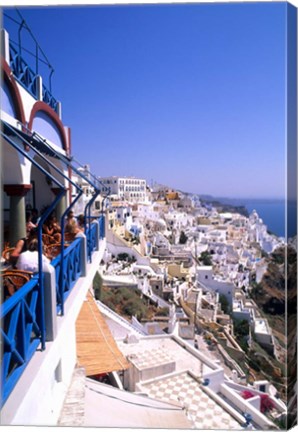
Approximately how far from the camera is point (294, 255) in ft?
7.23

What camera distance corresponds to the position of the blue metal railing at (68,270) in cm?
148

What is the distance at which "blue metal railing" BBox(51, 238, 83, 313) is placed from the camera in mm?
1477

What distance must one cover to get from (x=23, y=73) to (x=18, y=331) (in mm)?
1747

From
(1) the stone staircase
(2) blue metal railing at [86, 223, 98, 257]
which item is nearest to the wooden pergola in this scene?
(1) the stone staircase

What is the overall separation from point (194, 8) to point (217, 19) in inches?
8.6

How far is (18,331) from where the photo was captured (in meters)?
1.07

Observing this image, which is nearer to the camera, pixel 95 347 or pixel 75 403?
pixel 75 403

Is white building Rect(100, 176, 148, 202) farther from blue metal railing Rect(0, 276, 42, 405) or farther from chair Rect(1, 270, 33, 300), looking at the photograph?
blue metal railing Rect(0, 276, 42, 405)

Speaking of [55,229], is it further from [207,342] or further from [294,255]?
[207,342]

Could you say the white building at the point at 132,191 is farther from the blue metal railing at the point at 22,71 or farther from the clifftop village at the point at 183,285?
the blue metal railing at the point at 22,71

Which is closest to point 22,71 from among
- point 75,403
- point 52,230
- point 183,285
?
point 52,230

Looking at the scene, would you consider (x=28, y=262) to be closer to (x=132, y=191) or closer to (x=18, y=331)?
(x=18, y=331)

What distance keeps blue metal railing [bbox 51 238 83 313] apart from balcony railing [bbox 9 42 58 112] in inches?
43.7

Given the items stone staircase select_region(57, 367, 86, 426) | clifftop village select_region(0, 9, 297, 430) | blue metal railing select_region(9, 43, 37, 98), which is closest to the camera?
clifftop village select_region(0, 9, 297, 430)
